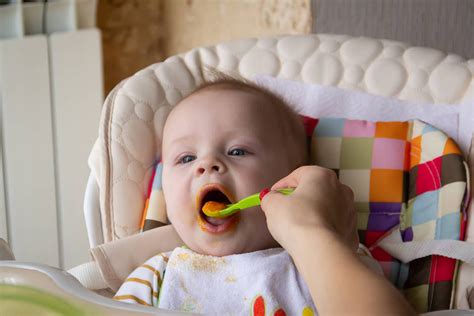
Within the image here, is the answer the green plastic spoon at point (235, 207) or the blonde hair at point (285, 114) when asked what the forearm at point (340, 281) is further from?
the blonde hair at point (285, 114)

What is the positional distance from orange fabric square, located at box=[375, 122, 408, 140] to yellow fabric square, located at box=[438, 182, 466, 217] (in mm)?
116

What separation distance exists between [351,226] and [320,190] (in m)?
0.08

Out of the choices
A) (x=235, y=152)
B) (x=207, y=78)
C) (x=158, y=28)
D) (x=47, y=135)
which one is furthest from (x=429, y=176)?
(x=158, y=28)

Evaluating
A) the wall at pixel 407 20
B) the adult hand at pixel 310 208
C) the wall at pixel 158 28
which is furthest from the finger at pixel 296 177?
the wall at pixel 158 28

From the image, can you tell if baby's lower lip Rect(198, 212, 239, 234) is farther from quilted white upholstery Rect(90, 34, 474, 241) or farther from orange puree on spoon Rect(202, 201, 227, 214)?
quilted white upholstery Rect(90, 34, 474, 241)

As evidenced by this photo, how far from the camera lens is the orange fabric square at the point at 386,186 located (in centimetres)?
124

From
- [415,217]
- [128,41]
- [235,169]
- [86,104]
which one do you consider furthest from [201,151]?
[128,41]

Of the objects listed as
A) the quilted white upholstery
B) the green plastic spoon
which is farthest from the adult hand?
the quilted white upholstery

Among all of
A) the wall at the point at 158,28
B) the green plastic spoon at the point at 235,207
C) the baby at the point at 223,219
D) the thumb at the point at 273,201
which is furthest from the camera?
the wall at the point at 158,28

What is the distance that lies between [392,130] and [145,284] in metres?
0.44

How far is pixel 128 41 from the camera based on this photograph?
2.60m

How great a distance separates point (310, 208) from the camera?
71cm

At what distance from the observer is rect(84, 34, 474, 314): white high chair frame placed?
50.6 inches

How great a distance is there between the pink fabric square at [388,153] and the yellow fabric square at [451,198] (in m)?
0.09
